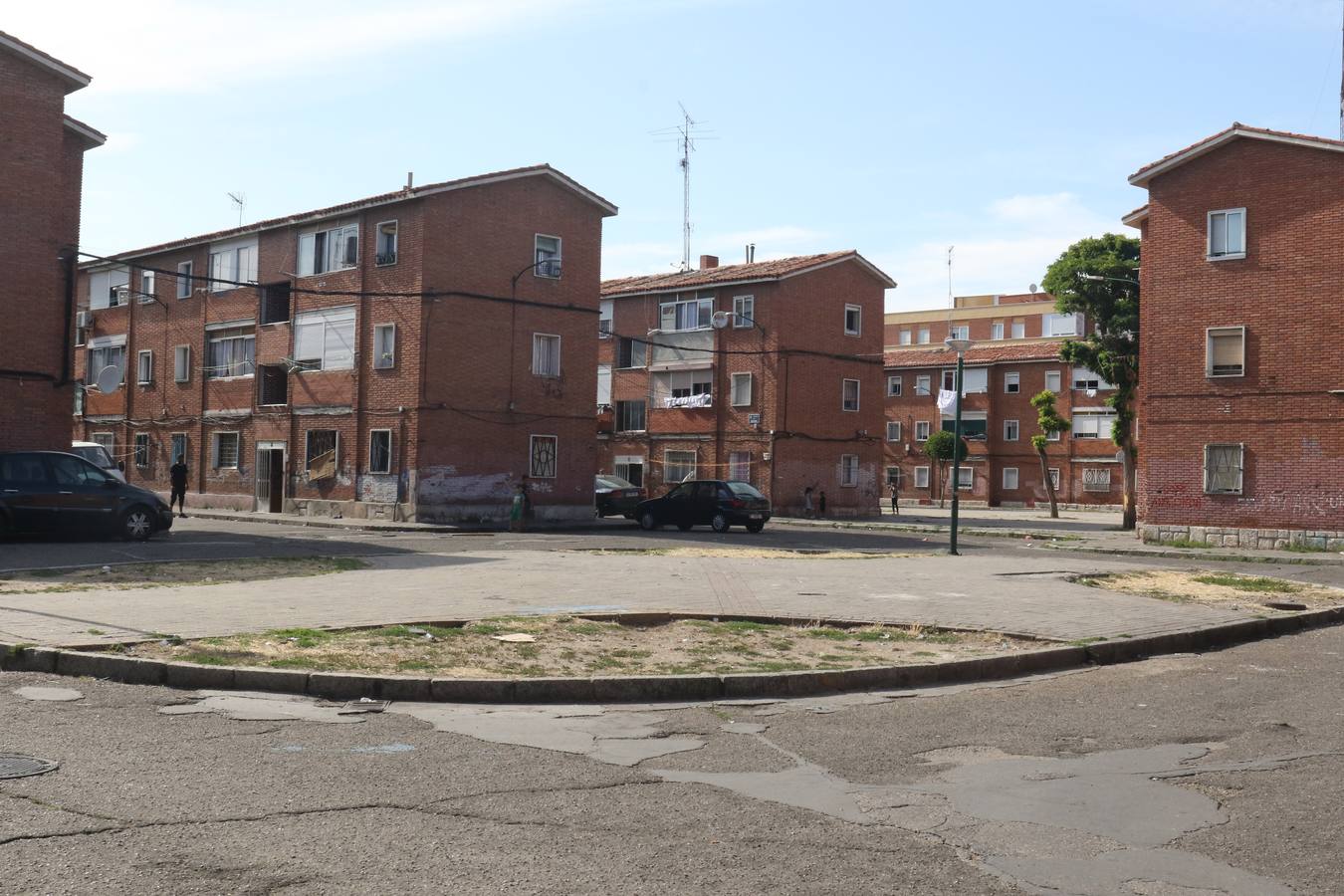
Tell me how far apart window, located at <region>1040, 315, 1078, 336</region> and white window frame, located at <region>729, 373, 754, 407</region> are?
38810mm

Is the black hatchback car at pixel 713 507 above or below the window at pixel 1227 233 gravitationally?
below

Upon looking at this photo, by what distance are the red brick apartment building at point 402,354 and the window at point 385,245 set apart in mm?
54

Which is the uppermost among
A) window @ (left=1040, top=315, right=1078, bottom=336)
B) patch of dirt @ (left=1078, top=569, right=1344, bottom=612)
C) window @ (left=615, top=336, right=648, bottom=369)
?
window @ (left=1040, top=315, right=1078, bottom=336)

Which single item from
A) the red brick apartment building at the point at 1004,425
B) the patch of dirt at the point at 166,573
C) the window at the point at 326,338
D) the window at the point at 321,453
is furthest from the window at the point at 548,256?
the red brick apartment building at the point at 1004,425

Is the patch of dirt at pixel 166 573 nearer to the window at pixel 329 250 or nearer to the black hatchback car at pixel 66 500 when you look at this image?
the black hatchback car at pixel 66 500

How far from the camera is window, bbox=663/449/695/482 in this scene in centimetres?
4919

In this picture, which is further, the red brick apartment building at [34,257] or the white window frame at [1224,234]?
the white window frame at [1224,234]

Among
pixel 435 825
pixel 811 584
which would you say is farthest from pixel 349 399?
pixel 435 825

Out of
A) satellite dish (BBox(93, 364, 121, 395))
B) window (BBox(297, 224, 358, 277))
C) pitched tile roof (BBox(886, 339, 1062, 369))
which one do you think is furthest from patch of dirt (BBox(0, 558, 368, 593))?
pitched tile roof (BBox(886, 339, 1062, 369))

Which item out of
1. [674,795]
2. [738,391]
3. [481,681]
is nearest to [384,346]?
[738,391]

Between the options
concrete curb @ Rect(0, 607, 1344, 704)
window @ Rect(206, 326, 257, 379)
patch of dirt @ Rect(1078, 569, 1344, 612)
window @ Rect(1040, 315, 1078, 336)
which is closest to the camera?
concrete curb @ Rect(0, 607, 1344, 704)

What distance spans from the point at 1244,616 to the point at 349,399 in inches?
1155

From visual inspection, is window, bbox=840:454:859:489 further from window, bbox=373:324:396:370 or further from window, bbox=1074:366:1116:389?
window, bbox=1074:366:1116:389

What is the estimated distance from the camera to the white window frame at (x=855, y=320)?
164 ft
